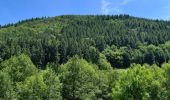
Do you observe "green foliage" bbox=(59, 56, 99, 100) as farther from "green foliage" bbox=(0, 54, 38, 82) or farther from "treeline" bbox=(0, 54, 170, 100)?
"green foliage" bbox=(0, 54, 38, 82)

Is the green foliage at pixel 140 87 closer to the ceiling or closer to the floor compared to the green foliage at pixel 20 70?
closer to the floor

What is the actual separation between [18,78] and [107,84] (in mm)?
24769

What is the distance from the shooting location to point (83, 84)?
8612 centimetres

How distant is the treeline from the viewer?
228ft

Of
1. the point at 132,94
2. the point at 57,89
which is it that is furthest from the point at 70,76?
the point at 132,94

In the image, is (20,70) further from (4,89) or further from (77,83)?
(77,83)

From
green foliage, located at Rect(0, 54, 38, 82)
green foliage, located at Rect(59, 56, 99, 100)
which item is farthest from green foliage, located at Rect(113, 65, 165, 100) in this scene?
green foliage, located at Rect(0, 54, 38, 82)

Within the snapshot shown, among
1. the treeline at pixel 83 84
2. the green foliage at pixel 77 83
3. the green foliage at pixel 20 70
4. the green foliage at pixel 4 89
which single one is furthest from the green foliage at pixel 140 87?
the green foliage at pixel 20 70

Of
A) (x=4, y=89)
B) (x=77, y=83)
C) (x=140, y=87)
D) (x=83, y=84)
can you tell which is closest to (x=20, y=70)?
(x=4, y=89)

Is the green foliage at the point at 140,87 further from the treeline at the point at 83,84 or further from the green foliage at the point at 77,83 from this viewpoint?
the green foliage at the point at 77,83

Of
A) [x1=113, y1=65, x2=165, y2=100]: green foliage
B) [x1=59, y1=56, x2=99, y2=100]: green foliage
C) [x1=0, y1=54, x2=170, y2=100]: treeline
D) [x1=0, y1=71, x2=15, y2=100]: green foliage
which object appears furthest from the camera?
[x1=59, y1=56, x2=99, y2=100]: green foliage

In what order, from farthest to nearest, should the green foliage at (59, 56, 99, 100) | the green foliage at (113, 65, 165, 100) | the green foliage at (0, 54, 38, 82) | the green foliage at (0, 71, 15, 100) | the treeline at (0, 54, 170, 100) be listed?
the green foliage at (0, 54, 38, 82)
the green foliage at (59, 56, 99, 100)
the green foliage at (0, 71, 15, 100)
the treeline at (0, 54, 170, 100)
the green foliage at (113, 65, 165, 100)

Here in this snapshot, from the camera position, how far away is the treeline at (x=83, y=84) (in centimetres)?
6962

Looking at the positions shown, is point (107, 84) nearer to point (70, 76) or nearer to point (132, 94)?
point (70, 76)
